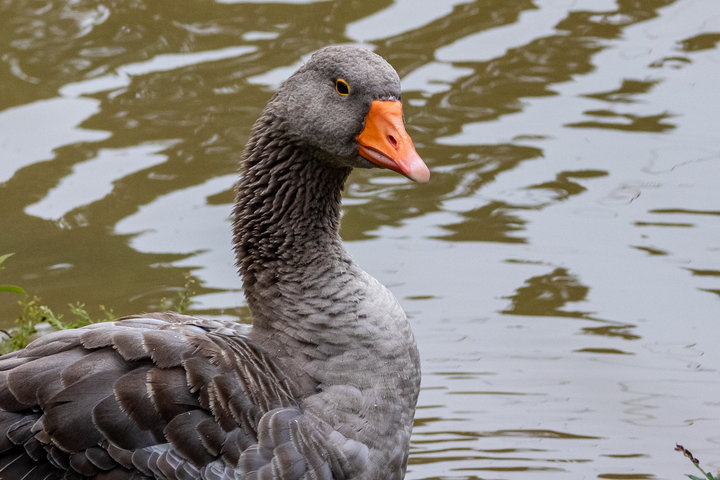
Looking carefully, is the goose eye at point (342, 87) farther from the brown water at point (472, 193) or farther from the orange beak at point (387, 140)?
the brown water at point (472, 193)

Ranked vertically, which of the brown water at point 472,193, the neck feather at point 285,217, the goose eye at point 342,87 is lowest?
the brown water at point 472,193

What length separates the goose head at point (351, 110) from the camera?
5.61m

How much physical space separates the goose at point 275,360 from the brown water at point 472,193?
1.53 m

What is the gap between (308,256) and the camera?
5.98m

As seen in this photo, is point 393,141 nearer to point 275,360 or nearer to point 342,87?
point 342,87

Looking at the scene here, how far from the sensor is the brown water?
25.7ft

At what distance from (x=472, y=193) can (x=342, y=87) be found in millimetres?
4404

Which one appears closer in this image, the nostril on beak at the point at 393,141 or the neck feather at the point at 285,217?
the nostril on beak at the point at 393,141

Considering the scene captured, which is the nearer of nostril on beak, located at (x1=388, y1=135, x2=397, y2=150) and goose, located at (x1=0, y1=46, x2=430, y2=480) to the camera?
goose, located at (x1=0, y1=46, x2=430, y2=480)

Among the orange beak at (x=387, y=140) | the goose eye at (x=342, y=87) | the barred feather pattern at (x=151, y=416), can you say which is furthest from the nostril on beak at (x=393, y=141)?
the barred feather pattern at (x=151, y=416)

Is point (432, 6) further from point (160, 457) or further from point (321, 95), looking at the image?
point (160, 457)

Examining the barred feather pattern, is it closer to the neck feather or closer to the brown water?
the neck feather

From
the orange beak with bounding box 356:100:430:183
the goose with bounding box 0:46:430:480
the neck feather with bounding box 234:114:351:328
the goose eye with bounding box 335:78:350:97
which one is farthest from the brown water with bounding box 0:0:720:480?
the goose eye with bounding box 335:78:350:97

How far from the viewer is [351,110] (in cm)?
569
